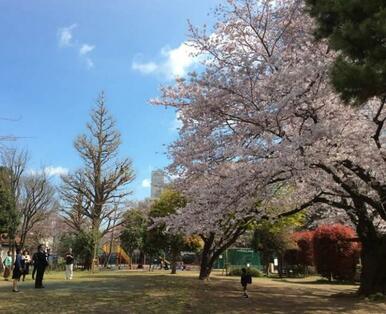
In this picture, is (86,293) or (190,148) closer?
(190,148)

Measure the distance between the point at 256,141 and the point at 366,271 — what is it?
23.0ft

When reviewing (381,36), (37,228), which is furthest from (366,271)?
(37,228)

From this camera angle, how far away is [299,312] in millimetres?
14922

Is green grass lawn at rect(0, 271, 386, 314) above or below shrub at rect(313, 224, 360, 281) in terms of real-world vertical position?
below

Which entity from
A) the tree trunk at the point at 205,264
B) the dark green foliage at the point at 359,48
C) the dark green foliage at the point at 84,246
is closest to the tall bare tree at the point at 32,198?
the dark green foliage at the point at 84,246

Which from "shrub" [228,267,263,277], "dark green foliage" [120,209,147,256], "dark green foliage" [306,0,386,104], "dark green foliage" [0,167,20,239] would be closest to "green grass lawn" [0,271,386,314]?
"dark green foliage" [306,0,386,104]

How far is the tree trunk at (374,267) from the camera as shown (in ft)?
58.4

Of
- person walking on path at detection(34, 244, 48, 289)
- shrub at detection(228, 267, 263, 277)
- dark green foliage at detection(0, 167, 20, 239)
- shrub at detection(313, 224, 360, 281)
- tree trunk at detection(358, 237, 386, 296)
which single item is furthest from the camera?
shrub at detection(228, 267, 263, 277)

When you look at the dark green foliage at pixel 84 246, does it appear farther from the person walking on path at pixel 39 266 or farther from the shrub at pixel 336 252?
the person walking on path at pixel 39 266

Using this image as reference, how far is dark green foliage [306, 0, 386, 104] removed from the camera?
721 centimetres

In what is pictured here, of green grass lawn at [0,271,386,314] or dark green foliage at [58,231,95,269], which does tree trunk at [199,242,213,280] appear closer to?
green grass lawn at [0,271,386,314]

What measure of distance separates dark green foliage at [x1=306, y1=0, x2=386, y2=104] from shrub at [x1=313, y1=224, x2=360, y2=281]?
23.8 m

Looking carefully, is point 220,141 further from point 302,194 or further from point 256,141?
point 302,194

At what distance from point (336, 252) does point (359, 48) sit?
81.9ft
